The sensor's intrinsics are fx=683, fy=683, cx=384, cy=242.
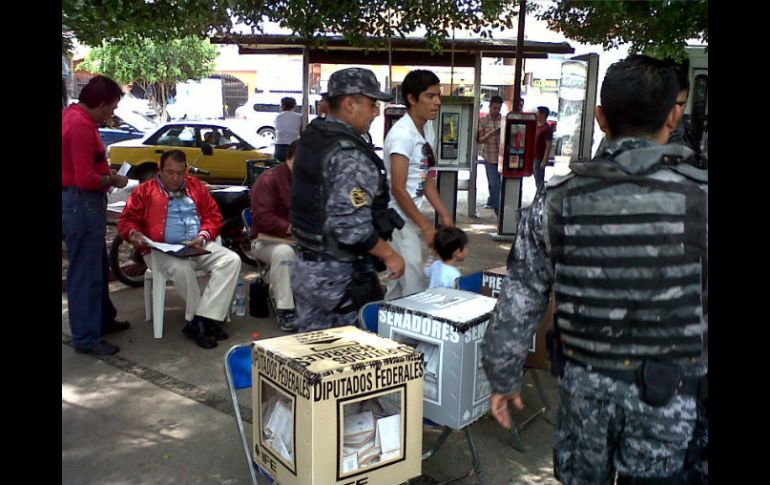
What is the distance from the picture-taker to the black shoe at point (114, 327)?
199 inches

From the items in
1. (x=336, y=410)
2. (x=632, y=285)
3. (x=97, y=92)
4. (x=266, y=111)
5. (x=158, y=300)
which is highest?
(x=266, y=111)

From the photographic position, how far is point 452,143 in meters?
9.68

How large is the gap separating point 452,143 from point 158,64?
21.0 meters

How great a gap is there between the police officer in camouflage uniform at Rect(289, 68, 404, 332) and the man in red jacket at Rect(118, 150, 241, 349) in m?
1.92

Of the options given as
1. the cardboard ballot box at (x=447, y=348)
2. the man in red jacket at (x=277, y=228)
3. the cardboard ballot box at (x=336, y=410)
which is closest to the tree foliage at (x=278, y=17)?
the man in red jacket at (x=277, y=228)

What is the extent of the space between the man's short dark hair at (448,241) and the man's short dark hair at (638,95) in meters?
2.04

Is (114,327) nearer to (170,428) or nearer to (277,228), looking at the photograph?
(277,228)

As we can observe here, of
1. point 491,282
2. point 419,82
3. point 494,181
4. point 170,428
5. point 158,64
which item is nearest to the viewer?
point 170,428

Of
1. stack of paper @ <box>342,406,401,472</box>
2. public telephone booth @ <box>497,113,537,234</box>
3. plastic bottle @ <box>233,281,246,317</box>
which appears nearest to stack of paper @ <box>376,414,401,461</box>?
stack of paper @ <box>342,406,401,472</box>

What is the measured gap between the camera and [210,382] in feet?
14.0

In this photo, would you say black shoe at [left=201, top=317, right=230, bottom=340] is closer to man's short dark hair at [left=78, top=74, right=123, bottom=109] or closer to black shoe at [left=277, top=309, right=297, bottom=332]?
black shoe at [left=277, top=309, right=297, bottom=332]

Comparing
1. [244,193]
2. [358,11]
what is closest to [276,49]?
[358,11]

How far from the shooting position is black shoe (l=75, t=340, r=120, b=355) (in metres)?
4.64

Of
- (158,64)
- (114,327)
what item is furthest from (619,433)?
(158,64)
